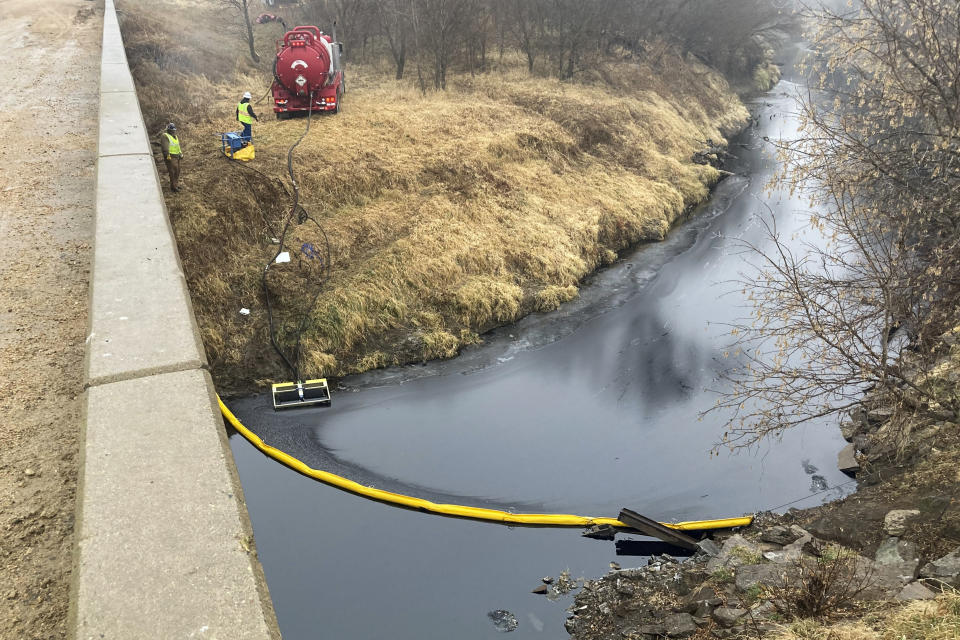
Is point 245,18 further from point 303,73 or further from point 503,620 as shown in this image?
point 503,620

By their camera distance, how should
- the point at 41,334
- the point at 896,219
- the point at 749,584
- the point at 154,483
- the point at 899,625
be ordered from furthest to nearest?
the point at 896,219, the point at 749,584, the point at 41,334, the point at 899,625, the point at 154,483

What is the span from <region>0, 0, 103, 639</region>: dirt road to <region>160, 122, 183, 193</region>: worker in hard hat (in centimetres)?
119

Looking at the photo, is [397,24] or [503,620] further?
[397,24]

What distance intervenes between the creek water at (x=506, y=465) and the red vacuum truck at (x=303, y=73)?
946cm

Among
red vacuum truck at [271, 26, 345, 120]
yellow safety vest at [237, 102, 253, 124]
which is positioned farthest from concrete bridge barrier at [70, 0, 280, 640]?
red vacuum truck at [271, 26, 345, 120]

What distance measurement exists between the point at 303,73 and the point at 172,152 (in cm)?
636

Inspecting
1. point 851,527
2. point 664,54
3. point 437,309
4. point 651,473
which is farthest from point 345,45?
point 851,527

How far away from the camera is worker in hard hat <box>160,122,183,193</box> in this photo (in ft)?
40.0

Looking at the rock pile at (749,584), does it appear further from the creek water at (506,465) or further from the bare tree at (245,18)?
the bare tree at (245,18)

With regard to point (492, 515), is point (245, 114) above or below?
above

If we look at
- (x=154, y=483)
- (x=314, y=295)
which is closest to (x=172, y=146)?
(x=314, y=295)

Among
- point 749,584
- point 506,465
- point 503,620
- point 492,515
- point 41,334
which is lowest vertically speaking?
point 503,620

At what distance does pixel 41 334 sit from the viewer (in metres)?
6.53

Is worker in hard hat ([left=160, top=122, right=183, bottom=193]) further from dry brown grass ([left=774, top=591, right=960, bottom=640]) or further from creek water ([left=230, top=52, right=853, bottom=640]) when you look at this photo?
dry brown grass ([left=774, top=591, right=960, bottom=640])
